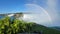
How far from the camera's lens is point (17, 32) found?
2.58 m

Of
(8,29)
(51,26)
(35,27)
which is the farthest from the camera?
(51,26)

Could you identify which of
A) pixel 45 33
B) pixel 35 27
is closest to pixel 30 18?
pixel 35 27

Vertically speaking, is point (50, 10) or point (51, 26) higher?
point (50, 10)

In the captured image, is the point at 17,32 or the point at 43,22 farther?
the point at 43,22

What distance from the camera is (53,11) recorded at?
10.2 ft

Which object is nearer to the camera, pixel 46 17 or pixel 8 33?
pixel 8 33

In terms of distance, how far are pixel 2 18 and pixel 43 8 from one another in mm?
921

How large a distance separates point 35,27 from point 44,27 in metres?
0.26

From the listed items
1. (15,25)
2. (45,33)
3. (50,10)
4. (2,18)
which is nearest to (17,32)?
(15,25)

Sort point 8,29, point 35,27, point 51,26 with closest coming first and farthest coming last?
point 8,29, point 35,27, point 51,26

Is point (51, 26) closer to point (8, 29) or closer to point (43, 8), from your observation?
point (43, 8)

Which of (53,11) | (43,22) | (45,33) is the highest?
(53,11)

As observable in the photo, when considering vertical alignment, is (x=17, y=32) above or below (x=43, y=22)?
below

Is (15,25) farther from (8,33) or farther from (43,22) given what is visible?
(43,22)
